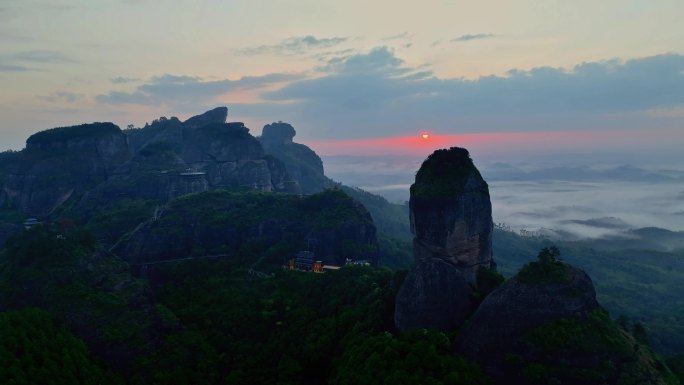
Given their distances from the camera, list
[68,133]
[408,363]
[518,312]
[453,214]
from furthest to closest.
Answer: [68,133]
[453,214]
[518,312]
[408,363]

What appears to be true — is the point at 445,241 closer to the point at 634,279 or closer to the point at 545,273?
the point at 545,273

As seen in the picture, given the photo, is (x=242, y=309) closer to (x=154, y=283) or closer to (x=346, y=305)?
(x=346, y=305)

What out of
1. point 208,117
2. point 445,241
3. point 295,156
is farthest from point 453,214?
point 295,156

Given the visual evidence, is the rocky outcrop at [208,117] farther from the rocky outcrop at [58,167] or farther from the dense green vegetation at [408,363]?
the dense green vegetation at [408,363]

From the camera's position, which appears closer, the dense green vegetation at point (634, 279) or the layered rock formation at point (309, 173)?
the dense green vegetation at point (634, 279)

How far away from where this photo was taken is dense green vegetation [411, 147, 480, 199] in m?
41.2

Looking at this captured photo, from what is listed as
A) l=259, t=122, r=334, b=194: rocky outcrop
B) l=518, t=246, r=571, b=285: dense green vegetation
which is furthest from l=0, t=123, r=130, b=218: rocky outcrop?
l=518, t=246, r=571, b=285: dense green vegetation

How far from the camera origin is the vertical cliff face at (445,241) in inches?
1485

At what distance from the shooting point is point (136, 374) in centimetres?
3934

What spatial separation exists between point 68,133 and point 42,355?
271 feet

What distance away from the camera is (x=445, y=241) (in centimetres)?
4053

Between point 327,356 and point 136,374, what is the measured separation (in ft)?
51.6

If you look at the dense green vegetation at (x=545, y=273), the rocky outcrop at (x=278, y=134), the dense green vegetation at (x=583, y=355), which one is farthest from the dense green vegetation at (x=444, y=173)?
the rocky outcrop at (x=278, y=134)

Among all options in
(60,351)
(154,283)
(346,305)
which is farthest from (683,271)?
(60,351)
